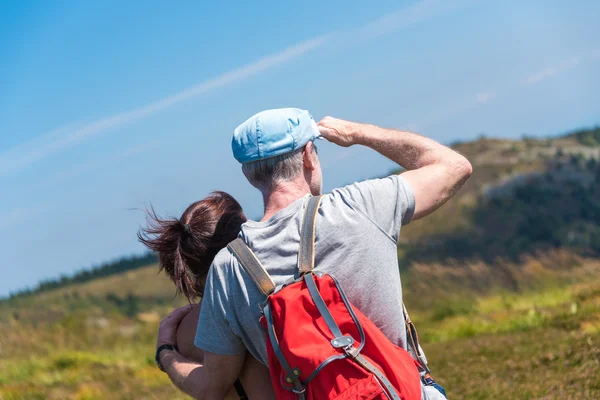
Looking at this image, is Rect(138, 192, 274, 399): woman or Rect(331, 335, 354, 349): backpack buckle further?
Rect(138, 192, 274, 399): woman

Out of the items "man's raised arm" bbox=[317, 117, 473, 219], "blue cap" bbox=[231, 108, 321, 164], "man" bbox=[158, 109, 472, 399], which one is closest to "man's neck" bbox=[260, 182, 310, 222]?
"man" bbox=[158, 109, 472, 399]

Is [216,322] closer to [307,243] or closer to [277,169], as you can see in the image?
[307,243]

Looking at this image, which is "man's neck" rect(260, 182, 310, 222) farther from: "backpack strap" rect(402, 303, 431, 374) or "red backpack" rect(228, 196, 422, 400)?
"backpack strap" rect(402, 303, 431, 374)

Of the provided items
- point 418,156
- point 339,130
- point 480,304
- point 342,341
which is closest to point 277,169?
point 339,130

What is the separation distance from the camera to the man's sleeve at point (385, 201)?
277cm

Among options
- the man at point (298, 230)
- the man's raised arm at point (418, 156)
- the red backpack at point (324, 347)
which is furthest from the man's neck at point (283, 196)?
the man's raised arm at point (418, 156)

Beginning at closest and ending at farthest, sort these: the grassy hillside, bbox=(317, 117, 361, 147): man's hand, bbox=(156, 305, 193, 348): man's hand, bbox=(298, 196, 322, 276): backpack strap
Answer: bbox=(298, 196, 322, 276): backpack strap, bbox=(317, 117, 361, 147): man's hand, bbox=(156, 305, 193, 348): man's hand, the grassy hillside

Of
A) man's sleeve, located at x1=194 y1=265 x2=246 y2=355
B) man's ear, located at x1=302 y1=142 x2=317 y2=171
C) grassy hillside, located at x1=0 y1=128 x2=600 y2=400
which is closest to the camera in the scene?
man's sleeve, located at x1=194 y1=265 x2=246 y2=355

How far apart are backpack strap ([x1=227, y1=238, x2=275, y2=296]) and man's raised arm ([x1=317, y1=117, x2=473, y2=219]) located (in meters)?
0.65

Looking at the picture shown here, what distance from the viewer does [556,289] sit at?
18.4 metres

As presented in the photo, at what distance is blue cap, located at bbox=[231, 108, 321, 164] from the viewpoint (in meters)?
2.88

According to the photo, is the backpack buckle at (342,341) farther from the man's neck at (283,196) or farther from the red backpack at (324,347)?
the man's neck at (283,196)

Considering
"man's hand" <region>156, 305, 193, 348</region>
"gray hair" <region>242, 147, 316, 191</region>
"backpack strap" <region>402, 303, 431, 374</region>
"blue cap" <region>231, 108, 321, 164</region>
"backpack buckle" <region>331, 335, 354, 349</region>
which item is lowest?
"backpack strap" <region>402, 303, 431, 374</region>

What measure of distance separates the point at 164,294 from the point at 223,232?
76.2 ft
